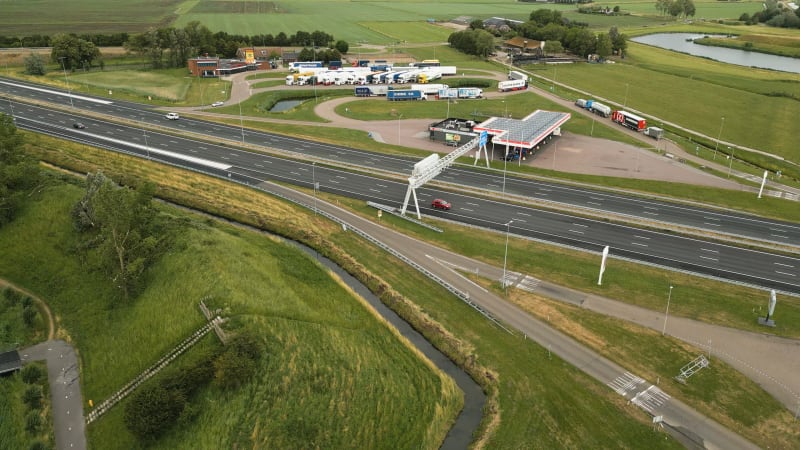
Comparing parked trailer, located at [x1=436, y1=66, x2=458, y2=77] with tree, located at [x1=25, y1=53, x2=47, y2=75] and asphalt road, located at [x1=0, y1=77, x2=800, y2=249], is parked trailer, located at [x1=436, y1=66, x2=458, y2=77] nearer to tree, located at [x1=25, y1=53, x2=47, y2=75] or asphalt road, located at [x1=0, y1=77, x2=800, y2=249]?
asphalt road, located at [x1=0, y1=77, x2=800, y2=249]

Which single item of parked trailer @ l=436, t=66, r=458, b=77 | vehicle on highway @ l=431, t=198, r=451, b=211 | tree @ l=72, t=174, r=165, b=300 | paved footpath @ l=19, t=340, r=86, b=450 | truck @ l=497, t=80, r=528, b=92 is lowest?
paved footpath @ l=19, t=340, r=86, b=450

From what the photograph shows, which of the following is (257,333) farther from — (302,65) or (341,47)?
(341,47)

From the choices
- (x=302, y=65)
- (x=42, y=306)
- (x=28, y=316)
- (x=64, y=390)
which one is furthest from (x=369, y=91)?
(x=64, y=390)

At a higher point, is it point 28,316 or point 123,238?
point 123,238

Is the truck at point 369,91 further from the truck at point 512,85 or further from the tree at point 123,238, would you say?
the tree at point 123,238

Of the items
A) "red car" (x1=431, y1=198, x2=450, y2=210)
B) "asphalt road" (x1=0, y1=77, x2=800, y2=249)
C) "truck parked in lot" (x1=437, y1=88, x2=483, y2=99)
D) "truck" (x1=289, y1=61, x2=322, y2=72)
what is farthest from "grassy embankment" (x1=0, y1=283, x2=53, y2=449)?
"truck" (x1=289, y1=61, x2=322, y2=72)

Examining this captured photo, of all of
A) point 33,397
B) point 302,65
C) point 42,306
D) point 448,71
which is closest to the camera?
point 33,397

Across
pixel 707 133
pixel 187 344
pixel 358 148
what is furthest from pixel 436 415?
pixel 707 133

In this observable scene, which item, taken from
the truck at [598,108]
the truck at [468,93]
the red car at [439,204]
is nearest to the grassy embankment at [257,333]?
the red car at [439,204]
